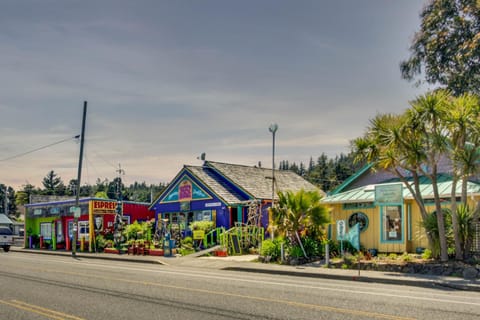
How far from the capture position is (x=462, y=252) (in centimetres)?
1766

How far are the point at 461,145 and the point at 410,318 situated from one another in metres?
10.5

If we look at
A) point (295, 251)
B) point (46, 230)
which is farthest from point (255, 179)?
point (46, 230)

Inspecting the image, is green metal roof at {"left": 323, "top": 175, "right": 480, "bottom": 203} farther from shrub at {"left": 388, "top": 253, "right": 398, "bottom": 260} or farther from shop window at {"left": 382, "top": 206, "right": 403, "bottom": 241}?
shrub at {"left": 388, "top": 253, "right": 398, "bottom": 260}

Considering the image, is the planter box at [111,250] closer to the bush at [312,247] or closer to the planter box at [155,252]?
the planter box at [155,252]

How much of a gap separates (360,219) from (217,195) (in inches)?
422

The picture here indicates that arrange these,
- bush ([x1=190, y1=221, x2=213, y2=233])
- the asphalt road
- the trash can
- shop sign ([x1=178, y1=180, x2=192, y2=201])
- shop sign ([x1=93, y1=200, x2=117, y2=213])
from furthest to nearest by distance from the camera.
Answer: shop sign ([x1=93, y1=200, x2=117, y2=213]) → shop sign ([x1=178, y1=180, x2=192, y2=201]) → bush ([x1=190, y1=221, x2=213, y2=233]) → the trash can → the asphalt road

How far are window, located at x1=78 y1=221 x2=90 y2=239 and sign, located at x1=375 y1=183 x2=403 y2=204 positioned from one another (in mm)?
22063

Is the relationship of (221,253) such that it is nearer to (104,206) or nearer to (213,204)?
(213,204)

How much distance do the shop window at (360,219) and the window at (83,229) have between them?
19.8 meters

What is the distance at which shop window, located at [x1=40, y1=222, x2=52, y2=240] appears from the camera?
133 ft

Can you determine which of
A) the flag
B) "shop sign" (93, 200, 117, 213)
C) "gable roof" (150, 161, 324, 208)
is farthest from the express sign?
the flag

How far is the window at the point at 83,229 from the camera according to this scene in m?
35.4

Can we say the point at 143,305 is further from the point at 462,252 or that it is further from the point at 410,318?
the point at 462,252

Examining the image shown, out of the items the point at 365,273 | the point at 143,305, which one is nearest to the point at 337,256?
the point at 365,273
